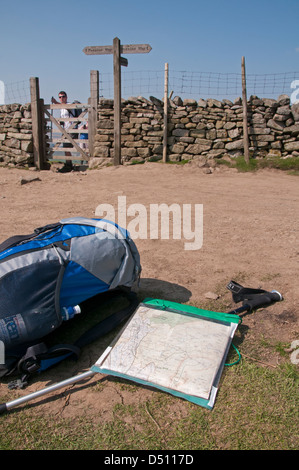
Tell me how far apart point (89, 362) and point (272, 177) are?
8349 mm

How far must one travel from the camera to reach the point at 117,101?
34.9ft

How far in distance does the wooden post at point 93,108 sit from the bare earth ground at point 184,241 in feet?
5.17

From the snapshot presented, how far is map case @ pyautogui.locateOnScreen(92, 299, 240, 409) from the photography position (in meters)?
2.39

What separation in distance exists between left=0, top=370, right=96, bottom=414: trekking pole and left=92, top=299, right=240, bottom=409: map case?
0.28ft

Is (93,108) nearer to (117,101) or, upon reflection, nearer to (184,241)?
(117,101)

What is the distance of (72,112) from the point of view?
11.9 meters

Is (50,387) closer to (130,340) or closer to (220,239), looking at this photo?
(130,340)

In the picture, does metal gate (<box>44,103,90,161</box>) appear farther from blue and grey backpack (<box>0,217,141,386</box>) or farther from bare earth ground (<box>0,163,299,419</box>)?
blue and grey backpack (<box>0,217,141,386</box>)

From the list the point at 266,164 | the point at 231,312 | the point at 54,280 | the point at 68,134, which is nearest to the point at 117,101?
the point at 68,134

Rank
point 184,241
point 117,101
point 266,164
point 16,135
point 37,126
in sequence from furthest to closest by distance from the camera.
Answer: point 16,135 < point 37,126 < point 117,101 < point 266,164 < point 184,241

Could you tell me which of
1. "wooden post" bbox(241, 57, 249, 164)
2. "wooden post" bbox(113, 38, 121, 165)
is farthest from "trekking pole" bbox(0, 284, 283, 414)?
"wooden post" bbox(113, 38, 121, 165)

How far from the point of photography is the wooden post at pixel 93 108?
1100cm

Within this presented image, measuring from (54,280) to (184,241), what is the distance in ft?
8.74

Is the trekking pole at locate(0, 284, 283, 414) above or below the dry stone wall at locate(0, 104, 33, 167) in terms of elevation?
below
